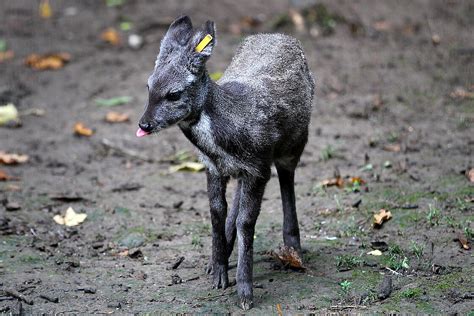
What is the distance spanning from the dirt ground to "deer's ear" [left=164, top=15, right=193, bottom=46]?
2106 millimetres

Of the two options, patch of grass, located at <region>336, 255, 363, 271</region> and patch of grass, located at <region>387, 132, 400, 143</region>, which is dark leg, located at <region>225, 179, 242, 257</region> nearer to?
patch of grass, located at <region>336, 255, 363, 271</region>

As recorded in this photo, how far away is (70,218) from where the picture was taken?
790 centimetres

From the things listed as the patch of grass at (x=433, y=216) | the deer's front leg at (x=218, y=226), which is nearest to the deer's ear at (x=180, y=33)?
the deer's front leg at (x=218, y=226)

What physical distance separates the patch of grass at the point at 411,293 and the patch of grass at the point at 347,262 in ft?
2.21

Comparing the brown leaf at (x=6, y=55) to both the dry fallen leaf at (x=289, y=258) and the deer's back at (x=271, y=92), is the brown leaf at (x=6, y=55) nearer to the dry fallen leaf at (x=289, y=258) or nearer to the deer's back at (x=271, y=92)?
the deer's back at (x=271, y=92)

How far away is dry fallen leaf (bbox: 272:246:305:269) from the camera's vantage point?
6629 mm

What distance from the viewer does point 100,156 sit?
968cm

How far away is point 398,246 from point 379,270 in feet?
1.49

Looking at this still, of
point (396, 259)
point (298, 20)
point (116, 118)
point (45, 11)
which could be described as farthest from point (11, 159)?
point (298, 20)

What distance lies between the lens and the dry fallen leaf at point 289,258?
663cm

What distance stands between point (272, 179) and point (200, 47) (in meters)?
3.38

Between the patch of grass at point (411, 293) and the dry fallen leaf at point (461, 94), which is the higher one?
the dry fallen leaf at point (461, 94)

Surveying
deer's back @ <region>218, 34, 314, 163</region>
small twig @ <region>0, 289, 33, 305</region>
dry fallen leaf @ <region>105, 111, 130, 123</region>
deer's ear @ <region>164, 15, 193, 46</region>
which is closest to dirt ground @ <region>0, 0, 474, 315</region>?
small twig @ <region>0, 289, 33, 305</region>

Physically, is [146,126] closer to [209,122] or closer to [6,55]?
[209,122]
